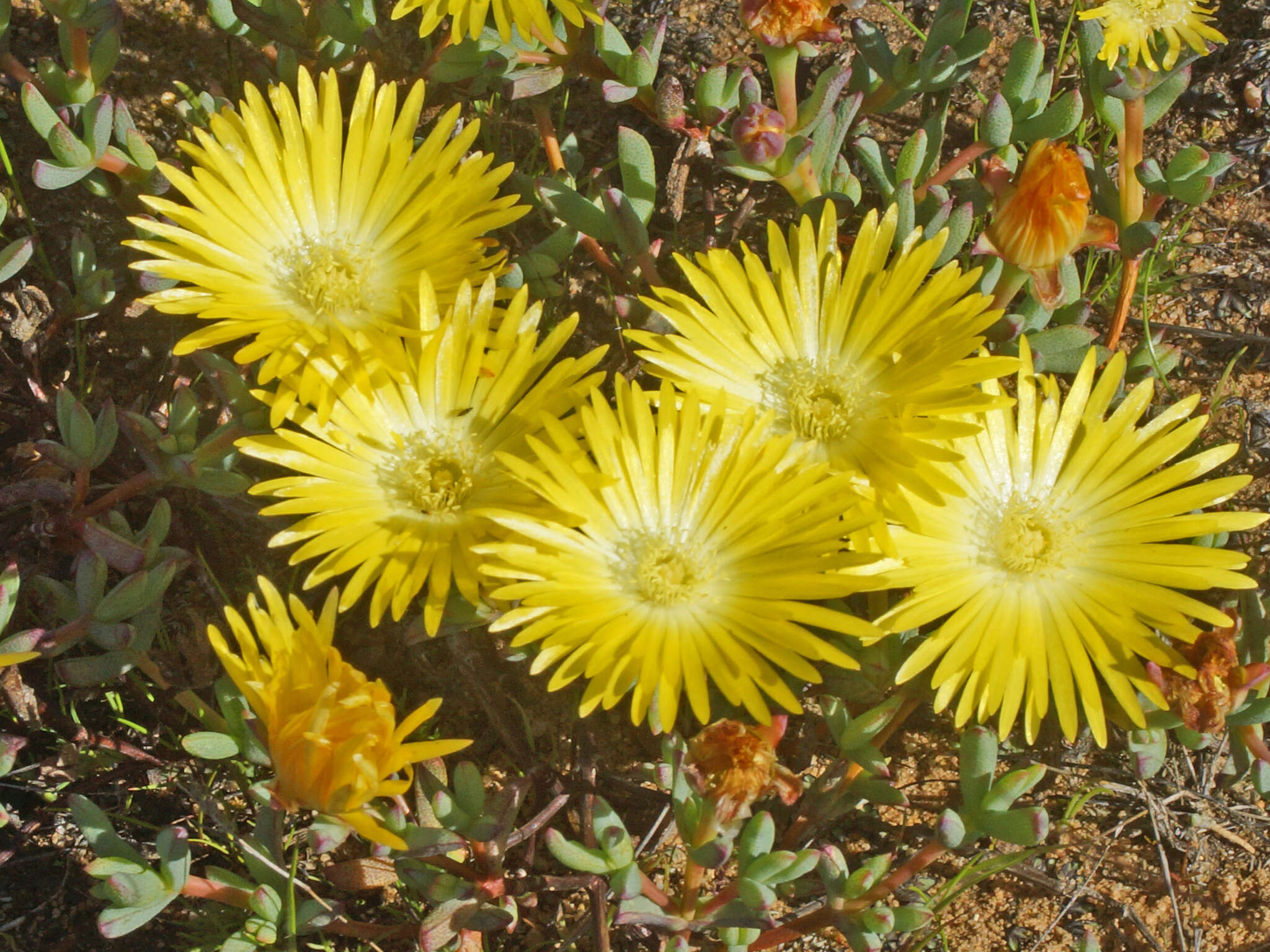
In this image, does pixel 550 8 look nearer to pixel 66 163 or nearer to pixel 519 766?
pixel 66 163

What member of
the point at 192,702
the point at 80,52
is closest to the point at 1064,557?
the point at 192,702

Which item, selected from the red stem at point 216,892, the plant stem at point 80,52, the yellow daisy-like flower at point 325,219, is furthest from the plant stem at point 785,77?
the red stem at point 216,892

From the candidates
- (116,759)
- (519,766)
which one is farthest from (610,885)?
(116,759)

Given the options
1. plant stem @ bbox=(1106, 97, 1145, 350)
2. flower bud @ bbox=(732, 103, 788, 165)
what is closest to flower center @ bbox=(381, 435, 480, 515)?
flower bud @ bbox=(732, 103, 788, 165)

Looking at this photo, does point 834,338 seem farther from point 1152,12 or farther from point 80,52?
point 80,52

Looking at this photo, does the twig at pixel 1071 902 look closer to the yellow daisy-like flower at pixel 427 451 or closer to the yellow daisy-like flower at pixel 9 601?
the yellow daisy-like flower at pixel 427 451

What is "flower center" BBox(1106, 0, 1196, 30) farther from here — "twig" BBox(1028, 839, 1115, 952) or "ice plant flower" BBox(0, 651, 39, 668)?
"ice plant flower" BBox(0, 651, 39, 668)
